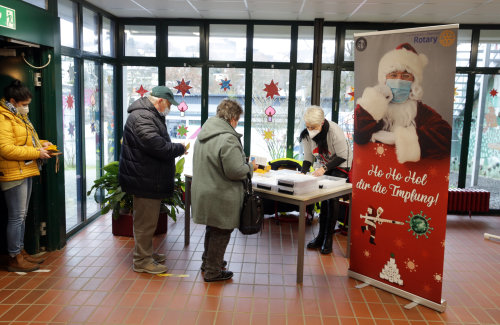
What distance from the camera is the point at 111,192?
5.09 m

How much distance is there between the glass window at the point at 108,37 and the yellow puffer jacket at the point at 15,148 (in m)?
2.56

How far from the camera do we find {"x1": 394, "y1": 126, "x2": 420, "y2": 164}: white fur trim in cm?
347

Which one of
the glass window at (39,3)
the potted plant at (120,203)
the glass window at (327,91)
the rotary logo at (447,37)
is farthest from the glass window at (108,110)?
the rotary logo at (447,37)

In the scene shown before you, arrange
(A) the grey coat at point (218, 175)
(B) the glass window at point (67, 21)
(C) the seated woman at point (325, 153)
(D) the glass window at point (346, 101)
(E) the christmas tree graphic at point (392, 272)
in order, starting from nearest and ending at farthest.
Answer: (A) the grey coat at point (218, 175) < (E) the christmas tree graphic at point (392, 272) < (C) the seated woman at point (325, 153) < (B) the glass window at point (67, 21) < (D) the glass window at point (346, 101)

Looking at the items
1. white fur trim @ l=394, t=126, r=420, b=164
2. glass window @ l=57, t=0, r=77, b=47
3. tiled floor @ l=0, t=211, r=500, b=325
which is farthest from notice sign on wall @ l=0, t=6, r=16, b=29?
white fur trim @ l=394, t=126, r=420, b=164

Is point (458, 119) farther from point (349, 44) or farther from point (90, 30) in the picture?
point (90, 30)

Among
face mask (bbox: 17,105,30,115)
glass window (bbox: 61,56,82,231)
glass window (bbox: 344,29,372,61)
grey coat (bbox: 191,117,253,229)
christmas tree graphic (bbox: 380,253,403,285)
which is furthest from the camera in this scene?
glass window (bbox: 344,29,372,61)

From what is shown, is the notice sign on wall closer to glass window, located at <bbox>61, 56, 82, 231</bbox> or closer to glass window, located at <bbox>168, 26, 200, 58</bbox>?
glass window, located at <bbox>61, 56, 82, 231</bbox>

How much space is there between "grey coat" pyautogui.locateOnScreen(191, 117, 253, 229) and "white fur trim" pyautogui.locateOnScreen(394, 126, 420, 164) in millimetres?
1239

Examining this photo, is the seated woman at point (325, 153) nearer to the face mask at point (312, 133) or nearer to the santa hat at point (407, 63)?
the face mask at point (312, 133)

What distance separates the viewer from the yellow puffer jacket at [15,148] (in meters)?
3.78

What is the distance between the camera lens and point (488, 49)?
6684 millimetres

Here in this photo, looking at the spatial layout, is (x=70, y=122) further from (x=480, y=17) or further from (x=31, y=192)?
(x=480, y=17)

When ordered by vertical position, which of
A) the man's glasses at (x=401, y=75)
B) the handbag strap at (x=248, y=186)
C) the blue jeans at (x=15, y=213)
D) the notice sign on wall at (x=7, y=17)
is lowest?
the blue jeans at (x=15, y=213)
